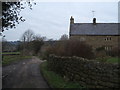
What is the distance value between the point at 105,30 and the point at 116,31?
8.82ft

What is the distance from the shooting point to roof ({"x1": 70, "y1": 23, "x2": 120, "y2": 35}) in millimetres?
52562

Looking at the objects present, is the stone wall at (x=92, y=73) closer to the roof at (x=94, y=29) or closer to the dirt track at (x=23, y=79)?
the dirt track at (x=23, y=79)

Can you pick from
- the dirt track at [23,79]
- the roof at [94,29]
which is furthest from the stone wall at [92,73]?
the roof at [94,29]

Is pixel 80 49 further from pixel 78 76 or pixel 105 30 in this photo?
pixel 105 30

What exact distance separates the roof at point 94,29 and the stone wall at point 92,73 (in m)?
38.3

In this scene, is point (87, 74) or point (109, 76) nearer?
point (109, 76)

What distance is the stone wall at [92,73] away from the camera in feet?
26.0

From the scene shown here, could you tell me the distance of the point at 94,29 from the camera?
5359cm

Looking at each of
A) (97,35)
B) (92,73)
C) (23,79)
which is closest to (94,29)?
(97,35)

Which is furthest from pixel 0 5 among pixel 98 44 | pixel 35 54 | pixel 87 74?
pixel 35 54

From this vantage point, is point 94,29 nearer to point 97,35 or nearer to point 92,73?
point 97,35

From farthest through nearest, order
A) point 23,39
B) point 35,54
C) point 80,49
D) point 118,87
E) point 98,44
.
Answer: point 23,39 → point 35,54 → point 98,44 → point 80,49 → point 118,87

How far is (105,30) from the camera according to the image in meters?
53.5

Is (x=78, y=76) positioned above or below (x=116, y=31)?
below
